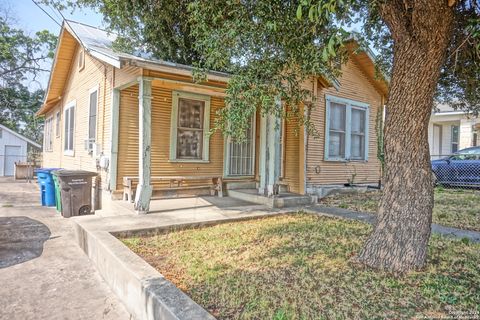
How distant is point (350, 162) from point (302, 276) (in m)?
7.33

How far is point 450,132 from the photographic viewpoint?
16.9 meters

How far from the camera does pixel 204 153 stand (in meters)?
8.17

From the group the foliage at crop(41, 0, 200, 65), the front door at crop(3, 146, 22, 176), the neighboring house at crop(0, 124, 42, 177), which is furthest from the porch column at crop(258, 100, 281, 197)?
the front door at crop(3, 146, 22, 176)

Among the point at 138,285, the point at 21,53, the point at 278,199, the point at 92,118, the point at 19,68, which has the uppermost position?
the point at 21,53

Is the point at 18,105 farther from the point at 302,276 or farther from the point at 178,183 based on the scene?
the point at 302,276

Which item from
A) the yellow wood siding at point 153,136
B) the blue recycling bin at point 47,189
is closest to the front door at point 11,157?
the blue recycling bin at point 47,189

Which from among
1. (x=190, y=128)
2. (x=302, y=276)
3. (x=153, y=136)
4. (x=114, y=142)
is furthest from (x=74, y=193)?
(x=302, y=276)

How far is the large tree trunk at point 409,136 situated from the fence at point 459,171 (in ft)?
28.6

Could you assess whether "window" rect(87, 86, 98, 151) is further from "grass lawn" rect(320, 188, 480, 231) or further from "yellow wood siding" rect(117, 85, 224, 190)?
"grass lawn" rect(320, 188, 480, 231)

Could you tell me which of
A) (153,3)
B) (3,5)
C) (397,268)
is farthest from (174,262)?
(3,5)

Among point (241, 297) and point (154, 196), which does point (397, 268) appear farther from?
point (154, 196)

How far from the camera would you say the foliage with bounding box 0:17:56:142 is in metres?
25.0

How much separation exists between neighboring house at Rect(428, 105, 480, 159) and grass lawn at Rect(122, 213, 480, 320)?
43.1 feet

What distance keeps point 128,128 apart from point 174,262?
4.56 m
